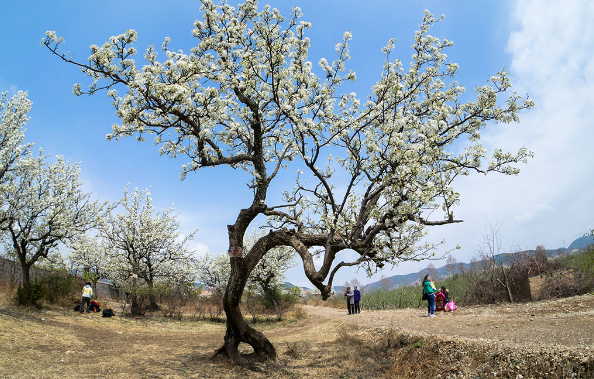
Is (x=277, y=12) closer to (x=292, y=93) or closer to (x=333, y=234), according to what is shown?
(x=292, y=93)

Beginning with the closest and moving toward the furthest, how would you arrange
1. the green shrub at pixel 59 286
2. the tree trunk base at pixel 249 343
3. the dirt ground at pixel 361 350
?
the dirt ground at pixel 361 350
the tree trunk base at pixel 249 343
the green shrub at pixel 59 286

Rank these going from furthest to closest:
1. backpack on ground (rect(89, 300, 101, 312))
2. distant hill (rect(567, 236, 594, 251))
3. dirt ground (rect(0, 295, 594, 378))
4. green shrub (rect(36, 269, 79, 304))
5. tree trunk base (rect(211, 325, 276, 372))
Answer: backpack on ground (rect(89, 300, 101, 312)) → green shrub (rect(36, 269, 79, 304)) → distant hill (rect(567, 236, 594, 251)) → tree trunk base (rect(211, 325, 276, 372)) → dirt ground (rect(0, 295, 594, 378))

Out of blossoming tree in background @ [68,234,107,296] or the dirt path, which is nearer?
the dirt path

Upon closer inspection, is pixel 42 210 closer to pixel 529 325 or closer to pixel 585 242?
pixel 529 325

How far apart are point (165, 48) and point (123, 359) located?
25.1 ft

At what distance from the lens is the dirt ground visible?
258 inches

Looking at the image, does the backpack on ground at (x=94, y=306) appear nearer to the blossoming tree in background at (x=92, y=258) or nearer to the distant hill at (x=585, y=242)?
the blossoming tree in background at (x=92, y=258)

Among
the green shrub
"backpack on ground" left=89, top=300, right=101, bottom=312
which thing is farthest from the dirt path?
the green shrub

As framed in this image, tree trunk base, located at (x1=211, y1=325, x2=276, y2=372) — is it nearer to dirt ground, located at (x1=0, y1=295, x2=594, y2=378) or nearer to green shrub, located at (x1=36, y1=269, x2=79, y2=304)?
dirt ground, located at (x1=0, y1=295, x2=594, y2=378)

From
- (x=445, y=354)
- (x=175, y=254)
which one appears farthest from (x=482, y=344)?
(x=175, y=254)

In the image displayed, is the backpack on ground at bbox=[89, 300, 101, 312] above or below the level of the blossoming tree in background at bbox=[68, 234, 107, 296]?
below

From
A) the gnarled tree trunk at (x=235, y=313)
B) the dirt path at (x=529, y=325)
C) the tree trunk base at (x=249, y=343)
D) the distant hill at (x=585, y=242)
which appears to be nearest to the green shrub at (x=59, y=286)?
the tree trunk base at (x=249, y=343)

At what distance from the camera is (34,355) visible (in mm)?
8297

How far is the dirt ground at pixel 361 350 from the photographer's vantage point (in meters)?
6.56
